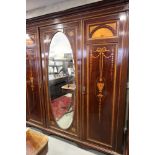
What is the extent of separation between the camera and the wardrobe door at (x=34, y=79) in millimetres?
2257

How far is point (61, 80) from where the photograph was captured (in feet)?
7.30

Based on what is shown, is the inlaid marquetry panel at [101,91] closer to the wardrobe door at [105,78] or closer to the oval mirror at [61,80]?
the wardrobe door at [105,78]

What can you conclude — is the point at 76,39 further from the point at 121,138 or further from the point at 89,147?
the point at 89,147

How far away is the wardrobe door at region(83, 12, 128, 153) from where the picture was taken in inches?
61.9

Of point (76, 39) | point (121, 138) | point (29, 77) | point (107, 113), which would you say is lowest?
point (121, 138)

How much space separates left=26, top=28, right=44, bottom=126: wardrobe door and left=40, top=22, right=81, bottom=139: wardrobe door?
0.14 meters

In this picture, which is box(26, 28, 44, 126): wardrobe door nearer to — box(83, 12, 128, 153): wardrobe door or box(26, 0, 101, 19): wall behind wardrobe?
box(26, 0, 101, 19): wall behind wardrobe

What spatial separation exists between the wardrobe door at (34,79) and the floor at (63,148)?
1.48 feet

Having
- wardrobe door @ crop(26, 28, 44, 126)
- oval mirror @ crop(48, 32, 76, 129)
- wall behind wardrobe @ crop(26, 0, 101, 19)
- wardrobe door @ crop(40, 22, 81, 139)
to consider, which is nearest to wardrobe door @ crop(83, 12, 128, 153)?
wardrobe door @ crop(40, 22, 81, 139)

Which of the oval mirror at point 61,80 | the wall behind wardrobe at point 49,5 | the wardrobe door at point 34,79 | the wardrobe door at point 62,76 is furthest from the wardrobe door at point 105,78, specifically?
the wardrobe door at point 34,79

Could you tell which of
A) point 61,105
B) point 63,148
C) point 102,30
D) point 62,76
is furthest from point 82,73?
point 63,148
